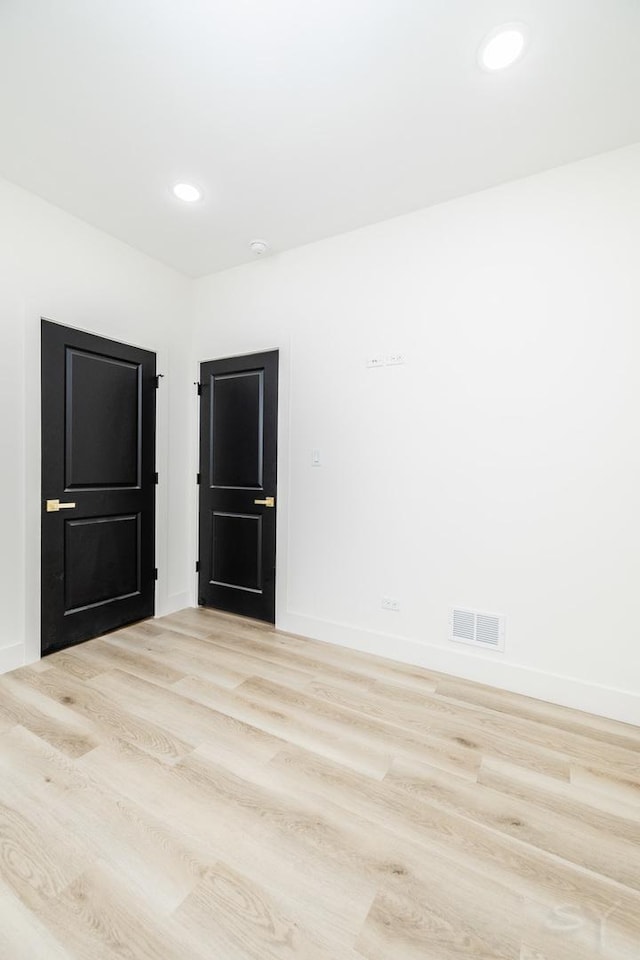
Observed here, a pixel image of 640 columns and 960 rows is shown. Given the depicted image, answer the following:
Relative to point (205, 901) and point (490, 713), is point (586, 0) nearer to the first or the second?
point (490, 713)

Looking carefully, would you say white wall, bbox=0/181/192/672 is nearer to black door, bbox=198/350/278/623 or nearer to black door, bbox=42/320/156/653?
black door, bbox=42/320/156/653

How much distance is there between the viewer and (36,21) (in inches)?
61.1

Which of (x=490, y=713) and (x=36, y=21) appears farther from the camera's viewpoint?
(x=490, y=713)

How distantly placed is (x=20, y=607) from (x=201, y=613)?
1.34 meters

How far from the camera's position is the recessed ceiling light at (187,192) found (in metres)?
2.45

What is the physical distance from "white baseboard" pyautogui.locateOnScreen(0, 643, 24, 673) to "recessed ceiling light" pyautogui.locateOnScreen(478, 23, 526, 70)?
3.77m

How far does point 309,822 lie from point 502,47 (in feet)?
9.81

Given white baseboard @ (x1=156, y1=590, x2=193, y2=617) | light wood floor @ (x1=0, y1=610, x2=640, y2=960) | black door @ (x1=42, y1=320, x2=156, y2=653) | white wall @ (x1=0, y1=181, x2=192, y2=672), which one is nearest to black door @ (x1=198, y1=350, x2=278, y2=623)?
white baseboard @ (x1=156, y1=590, x2=193, y2=617)

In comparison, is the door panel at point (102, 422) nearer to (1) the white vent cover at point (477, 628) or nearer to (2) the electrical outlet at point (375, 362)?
(2) the electrical outlet at point (375, 362)

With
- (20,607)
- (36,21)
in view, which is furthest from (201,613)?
(36,21)

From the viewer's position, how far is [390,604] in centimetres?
278

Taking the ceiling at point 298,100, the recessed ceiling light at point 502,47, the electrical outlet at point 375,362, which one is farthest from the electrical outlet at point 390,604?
the recessed ceiling light at point 502,47

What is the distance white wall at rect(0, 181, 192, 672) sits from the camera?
97.4 inches

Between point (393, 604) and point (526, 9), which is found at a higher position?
point (526, 9)
